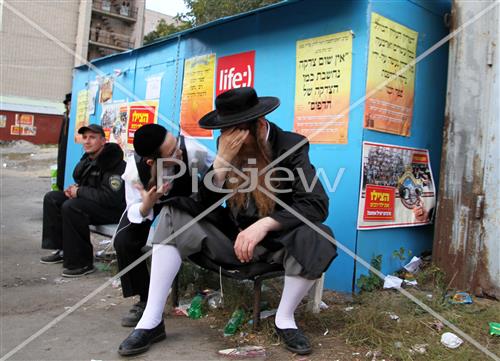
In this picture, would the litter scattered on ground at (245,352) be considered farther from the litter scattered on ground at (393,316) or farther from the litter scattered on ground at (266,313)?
the litter scattered on ground at (393,316)

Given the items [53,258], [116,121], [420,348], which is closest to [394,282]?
[420,348]

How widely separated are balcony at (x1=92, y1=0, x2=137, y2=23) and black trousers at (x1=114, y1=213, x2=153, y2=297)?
3493 cm

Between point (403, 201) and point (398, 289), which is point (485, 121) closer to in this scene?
point (403, 201)

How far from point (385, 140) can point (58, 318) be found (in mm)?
2677

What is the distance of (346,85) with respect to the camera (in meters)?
3.29

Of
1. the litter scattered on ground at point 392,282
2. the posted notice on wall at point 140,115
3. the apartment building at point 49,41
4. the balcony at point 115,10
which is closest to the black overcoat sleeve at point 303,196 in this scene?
the litter scattered on ground at point 392,282

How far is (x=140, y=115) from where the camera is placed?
568 centimetres

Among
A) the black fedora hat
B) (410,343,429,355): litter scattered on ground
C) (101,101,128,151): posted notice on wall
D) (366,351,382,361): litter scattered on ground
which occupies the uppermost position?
(101,101,128,151): posted notice on wall

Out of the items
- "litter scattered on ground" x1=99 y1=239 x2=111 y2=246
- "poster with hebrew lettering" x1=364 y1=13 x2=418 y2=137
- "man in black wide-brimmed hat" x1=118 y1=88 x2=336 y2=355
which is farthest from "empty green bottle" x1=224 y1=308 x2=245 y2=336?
"litter scattered on ground" x1=99 y1=239 x2=111 y2=246

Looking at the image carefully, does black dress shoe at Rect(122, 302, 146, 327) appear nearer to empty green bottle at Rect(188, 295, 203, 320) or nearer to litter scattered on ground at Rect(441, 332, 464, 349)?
empty green bottle at Rect(188, 295, 203, 320)

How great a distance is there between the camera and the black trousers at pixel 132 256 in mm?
2801

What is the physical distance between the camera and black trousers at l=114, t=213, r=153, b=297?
2801 millimetres

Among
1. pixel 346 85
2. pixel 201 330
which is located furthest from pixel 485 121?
pixel 201 330

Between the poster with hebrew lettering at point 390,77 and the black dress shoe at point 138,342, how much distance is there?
204 centimetres
